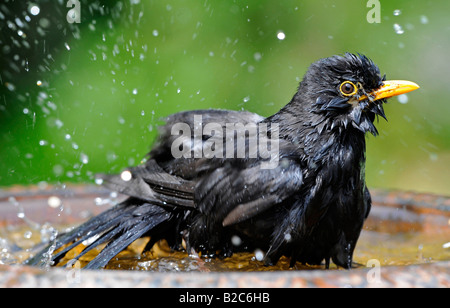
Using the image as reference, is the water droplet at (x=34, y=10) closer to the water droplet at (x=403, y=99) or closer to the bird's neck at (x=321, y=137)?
the bird's neck at (x=321, y=137)

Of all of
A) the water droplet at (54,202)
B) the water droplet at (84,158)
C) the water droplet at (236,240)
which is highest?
the water droplet at (84,158)

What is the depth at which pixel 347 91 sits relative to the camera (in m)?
2.73

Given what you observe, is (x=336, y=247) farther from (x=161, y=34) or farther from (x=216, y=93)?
(x=161, y=34)

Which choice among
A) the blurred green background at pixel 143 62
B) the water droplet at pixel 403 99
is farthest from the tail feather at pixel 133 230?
the water droplet at pixel 403 99

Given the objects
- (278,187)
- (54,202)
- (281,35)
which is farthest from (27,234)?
(281,35)

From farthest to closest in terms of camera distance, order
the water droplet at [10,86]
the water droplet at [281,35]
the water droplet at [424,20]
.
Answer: the water droplet at [424,20]
the water droplet at [281,35]
the water droplet at [10,86]

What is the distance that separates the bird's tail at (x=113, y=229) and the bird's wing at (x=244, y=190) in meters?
0.32

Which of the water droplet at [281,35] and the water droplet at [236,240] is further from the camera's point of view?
the water droplet at [281,35]

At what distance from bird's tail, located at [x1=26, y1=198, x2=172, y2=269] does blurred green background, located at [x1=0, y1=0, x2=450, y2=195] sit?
177 cm

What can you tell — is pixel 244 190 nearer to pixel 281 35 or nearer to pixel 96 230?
pixel 96 230

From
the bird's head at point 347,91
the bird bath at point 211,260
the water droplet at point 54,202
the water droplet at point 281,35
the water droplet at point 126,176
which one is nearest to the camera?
the bird's head at point 347,91

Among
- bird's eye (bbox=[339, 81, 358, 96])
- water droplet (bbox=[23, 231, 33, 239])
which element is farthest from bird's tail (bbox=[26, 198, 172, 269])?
bird's eye (bbox=[339, 81, 358, 96])

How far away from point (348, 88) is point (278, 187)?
2.02ft

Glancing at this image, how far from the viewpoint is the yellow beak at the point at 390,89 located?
275 centimetres
